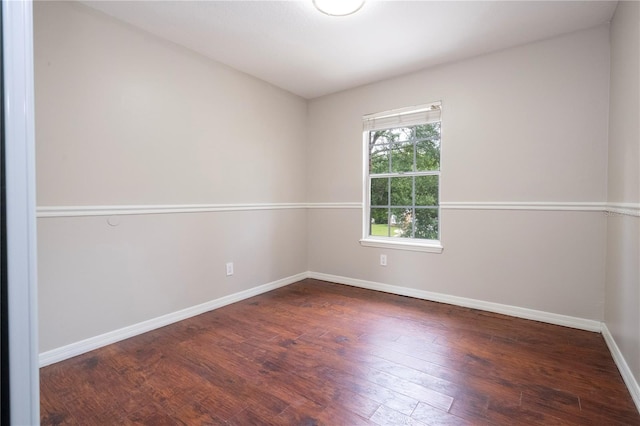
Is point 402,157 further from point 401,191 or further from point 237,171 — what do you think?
point 237,171

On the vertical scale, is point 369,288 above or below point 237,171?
below

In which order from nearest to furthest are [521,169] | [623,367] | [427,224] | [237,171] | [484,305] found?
1. [623,367]
2. [521,169]
3. [484,305]
4. [237,171]
5. [427,224]

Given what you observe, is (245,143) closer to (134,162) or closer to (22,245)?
(134,162)

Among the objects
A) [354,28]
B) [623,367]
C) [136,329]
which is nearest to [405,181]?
[354,28]

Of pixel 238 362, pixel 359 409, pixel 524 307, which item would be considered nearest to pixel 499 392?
pixel 359 409

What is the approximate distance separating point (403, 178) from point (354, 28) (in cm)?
156

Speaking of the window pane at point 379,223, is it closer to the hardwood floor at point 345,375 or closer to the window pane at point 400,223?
the window pane at point 400,223

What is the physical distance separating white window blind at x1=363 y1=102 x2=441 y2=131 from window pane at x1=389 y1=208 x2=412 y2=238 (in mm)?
912

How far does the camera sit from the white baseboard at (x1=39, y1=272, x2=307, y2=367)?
188 centimetres

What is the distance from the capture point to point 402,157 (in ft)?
10.7

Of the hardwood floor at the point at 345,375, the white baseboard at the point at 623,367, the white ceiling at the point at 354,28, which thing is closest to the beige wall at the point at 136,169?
the white ceiling at the point at 354,28

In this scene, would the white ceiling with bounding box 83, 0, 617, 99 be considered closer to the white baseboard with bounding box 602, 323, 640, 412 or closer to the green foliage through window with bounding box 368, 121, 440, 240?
the green foliage through window with bounding box 368, 121, 440, 240

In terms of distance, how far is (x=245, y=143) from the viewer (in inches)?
122

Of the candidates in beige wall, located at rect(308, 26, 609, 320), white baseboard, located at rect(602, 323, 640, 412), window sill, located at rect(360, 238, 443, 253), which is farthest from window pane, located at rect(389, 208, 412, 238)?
white baseboard, located at rect(602, 323, 640, 412)
